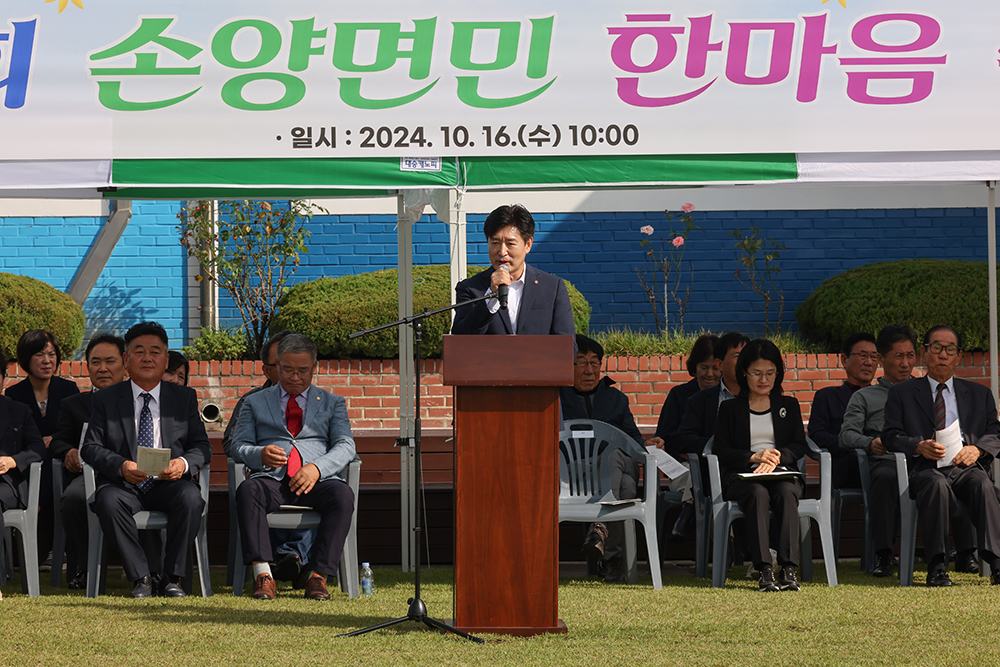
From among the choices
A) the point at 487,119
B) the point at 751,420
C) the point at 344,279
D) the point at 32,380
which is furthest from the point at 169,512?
the point at 344,279

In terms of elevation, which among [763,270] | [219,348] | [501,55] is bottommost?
[219,348]

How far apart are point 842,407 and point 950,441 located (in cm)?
75

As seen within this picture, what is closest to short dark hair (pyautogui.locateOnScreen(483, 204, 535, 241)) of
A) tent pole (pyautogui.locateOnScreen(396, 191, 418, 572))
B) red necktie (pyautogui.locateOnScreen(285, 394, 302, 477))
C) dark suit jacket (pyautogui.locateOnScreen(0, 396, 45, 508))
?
tent pole (pyautogui.locateOnScreen(396, 191, 418, 572))

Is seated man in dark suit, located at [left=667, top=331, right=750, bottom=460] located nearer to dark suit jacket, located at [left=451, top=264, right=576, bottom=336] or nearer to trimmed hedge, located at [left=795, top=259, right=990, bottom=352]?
dark suit jacket, located at [left=451, top=264, right=576, bottom=336]

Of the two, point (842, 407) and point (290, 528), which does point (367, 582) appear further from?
point (842, 407)

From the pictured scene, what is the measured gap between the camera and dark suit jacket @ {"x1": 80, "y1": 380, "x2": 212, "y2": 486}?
18.6 ft

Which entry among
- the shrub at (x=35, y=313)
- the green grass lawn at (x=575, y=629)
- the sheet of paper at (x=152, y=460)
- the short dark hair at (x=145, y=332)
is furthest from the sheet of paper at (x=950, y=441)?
the shrub at (x=35, y=313)

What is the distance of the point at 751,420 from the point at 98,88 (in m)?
3.58

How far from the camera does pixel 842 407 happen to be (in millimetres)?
6574

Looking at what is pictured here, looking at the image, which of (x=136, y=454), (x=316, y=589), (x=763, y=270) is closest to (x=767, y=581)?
(x=316, y=589)

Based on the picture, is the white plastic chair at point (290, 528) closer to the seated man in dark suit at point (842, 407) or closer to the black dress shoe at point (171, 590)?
the black dress shoe at point (171, 590)

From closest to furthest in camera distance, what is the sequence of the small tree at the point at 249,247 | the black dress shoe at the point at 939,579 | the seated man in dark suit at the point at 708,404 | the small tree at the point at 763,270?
the black dress shoe at the point at 939,579
the seated man in dark suit at the point at 708,404
the small tree at the point at 249,247
the small tree at the point at 763,270

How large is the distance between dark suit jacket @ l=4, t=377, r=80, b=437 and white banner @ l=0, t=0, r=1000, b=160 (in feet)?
5.43

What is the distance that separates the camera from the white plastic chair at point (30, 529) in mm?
5496
